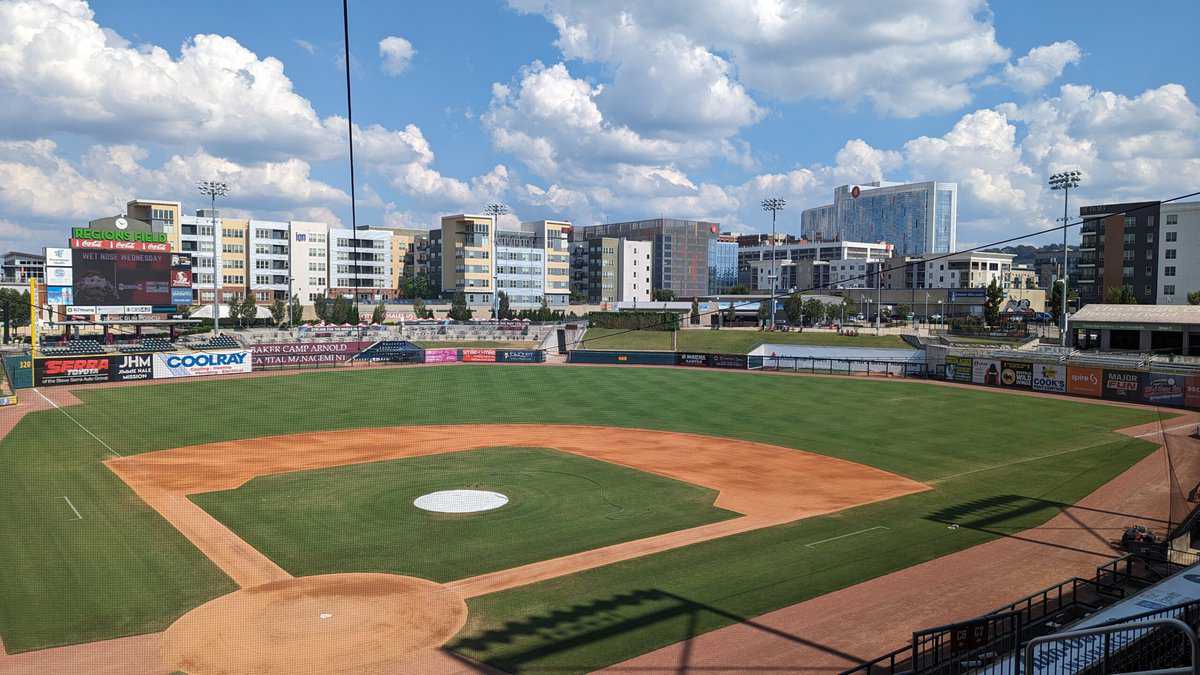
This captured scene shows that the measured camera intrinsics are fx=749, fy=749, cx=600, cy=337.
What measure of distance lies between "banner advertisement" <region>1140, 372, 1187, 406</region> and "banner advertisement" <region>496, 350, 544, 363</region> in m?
47.6

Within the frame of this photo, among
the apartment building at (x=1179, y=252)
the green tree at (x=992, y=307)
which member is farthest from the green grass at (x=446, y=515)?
the apartment building at (x=1179, y=252)

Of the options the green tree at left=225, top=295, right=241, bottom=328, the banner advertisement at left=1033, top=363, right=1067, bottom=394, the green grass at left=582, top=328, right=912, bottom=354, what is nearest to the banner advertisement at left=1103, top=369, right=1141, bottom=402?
the banner advertisement at left=1033, top=363, right=1067, bottom=394

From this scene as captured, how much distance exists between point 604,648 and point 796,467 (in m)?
17.8

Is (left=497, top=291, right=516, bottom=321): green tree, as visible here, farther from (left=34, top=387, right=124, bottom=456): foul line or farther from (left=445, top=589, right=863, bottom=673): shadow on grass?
(left=445, top=589, right=863, bottom=673): shadow on grass

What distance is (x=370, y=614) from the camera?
15508 mm

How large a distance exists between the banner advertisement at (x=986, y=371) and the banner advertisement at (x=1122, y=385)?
7.26 metres

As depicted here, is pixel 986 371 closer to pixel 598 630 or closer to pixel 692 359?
pixel 692 359

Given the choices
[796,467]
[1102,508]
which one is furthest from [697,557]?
[1102,508]

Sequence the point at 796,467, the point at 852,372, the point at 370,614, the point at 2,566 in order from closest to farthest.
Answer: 1. the point at 370,614
2. the point at 2,566
3. the point at 796,467
4. the point at 852,372

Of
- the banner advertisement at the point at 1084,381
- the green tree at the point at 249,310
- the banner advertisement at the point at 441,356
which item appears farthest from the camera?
the green tree at the point at 249,310

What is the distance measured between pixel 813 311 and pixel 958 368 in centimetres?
4766

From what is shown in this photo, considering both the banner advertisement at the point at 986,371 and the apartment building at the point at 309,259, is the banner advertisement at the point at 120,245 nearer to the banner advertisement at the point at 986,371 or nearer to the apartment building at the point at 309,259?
the apartment building at the point at 309,259

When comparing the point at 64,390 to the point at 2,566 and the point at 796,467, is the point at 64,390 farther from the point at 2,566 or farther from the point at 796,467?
the point at 796,467

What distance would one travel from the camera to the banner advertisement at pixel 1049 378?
49.8 m
